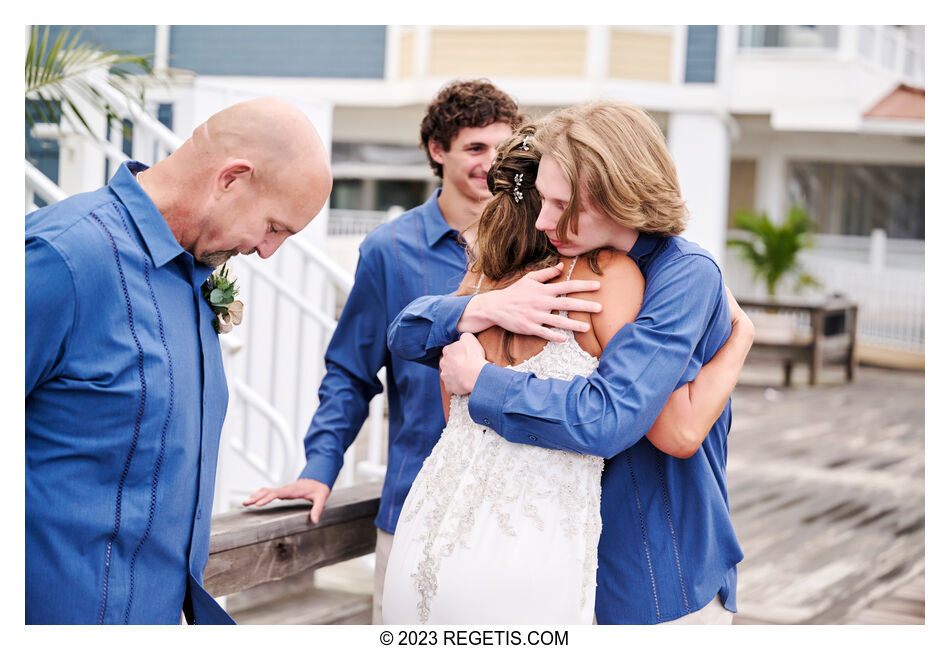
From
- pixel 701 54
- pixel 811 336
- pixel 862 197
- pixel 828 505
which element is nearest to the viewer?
pixel 828 505

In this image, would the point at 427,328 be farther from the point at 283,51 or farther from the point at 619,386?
the point at 283,51

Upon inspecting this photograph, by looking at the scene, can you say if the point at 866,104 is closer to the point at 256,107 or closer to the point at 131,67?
the point at 131,67

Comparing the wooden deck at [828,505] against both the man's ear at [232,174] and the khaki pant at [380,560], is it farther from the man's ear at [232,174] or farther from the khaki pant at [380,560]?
the man's ear at [232,174]

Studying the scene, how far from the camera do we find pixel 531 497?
1.69 meters

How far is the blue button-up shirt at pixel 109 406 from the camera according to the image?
1.45 metres

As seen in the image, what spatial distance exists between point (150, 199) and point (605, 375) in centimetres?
78

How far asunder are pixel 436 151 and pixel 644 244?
113 centimetres

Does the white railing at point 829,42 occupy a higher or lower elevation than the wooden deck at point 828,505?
higher

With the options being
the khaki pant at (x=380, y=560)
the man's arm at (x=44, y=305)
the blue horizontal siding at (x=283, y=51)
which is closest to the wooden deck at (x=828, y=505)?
the khaki pant at (x=380, y=560)

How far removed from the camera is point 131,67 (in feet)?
39.8

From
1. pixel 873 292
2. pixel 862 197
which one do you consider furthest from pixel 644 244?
pixel 862 197

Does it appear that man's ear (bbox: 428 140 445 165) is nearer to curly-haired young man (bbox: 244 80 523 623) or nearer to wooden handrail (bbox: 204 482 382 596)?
curly-haired young man (bbox: 244 80 523 623)

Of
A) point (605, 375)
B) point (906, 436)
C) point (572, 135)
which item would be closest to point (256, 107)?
point (572, 135)

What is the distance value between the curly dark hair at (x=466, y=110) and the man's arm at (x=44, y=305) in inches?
56.7
